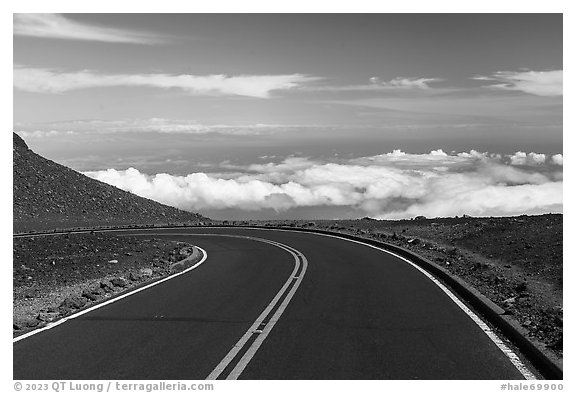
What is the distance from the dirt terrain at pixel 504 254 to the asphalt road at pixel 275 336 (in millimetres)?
1042

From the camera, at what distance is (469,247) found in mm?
29438

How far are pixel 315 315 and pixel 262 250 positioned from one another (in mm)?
14655

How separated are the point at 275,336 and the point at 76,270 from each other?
12042 mm

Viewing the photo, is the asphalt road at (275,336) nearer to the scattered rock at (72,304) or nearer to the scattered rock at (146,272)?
the scattered rock at (72,304)

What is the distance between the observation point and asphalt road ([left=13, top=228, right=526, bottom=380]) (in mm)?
7543

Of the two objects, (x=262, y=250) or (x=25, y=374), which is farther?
(x=262, y=250)

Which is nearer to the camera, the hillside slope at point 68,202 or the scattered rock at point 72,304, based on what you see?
the scattered rock at point 72,304

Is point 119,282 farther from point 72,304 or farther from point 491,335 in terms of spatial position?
point 491,335

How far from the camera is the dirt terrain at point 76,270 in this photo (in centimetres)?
1251

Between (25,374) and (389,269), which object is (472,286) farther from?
(25,374)

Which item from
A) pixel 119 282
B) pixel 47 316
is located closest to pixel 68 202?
pixel 119 282

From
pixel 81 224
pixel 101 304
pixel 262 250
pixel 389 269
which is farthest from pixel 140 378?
pixel 81 224

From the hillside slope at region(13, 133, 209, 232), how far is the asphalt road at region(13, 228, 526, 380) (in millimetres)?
44660

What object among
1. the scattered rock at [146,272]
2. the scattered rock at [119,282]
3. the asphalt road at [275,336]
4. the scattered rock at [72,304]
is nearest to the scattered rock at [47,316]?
the scattered rock at [72,304]
